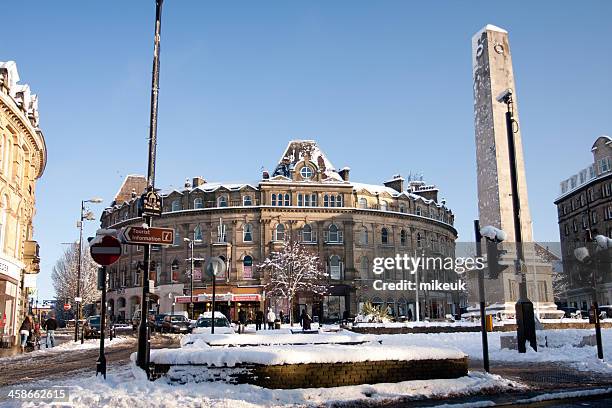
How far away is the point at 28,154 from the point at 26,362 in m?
17.8

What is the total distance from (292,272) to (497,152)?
124 ft

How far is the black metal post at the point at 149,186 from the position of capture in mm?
11523

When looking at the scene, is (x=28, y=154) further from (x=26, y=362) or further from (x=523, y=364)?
(x=523, y=364)

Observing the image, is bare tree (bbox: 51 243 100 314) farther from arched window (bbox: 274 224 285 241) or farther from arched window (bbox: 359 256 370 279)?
arched window (bbox: 359 256 370 279)

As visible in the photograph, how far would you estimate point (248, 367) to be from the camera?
10.0m

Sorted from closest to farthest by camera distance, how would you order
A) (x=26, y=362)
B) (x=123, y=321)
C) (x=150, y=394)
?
(x=150, y=394), (x=26, y=362), (x=123, y=321)

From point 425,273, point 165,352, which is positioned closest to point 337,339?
point 165,352

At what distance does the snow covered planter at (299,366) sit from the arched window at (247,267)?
181 feet

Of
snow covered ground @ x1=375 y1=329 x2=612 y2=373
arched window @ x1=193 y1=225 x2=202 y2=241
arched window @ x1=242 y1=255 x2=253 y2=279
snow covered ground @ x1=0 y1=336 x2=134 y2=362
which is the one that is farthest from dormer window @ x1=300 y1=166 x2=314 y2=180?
snow covered ground @ x1=375 y1=329 x2=612 y2=373

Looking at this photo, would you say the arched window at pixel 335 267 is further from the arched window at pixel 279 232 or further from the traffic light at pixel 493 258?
the traffic light at pixel 493 258

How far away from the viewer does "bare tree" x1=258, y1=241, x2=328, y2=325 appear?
62250mm

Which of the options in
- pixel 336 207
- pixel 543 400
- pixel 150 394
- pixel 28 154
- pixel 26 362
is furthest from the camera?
pixel 336 207

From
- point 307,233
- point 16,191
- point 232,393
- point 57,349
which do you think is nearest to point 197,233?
point 307,233

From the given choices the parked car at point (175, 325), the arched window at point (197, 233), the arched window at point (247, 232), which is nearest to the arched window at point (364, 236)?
the arched window at point (247, 232)
